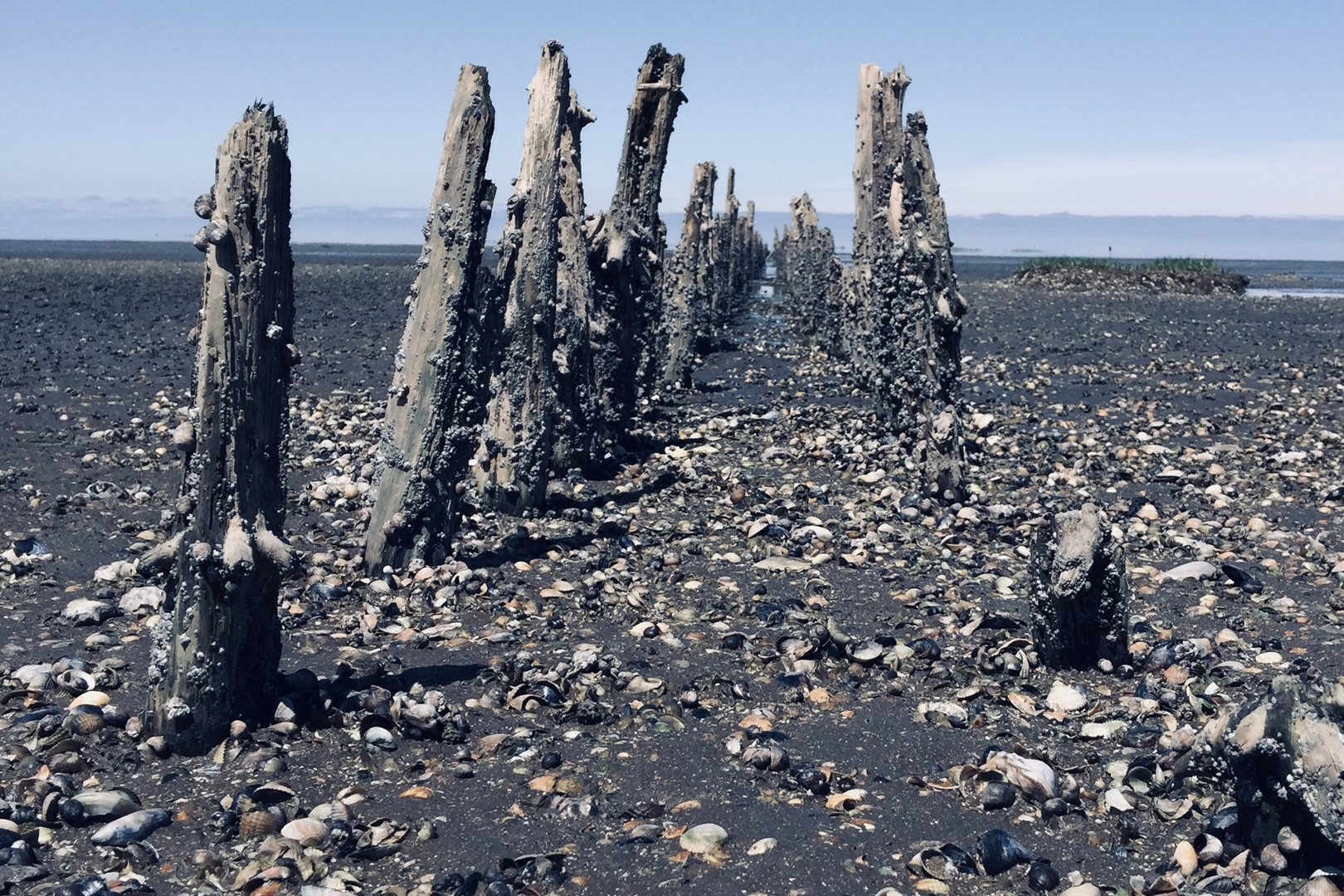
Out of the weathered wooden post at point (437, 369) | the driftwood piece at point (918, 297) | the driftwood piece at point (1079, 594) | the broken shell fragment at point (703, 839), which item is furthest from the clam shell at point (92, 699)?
the driftwood piece at point (918, 297)

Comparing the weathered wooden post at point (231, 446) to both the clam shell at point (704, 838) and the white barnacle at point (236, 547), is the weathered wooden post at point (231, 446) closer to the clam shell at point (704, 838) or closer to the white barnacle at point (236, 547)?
the white barnacle at point (236, 547)

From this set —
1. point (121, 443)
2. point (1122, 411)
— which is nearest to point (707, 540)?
point (121, 443)

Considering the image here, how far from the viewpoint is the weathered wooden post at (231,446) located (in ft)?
15.4

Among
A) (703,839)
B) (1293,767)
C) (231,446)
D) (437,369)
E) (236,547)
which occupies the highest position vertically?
(437,369)

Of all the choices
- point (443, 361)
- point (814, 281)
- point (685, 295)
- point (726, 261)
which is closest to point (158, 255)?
point (726, 261)

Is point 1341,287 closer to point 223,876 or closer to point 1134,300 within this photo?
point 1134,300

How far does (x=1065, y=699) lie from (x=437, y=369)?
4558 millimetres

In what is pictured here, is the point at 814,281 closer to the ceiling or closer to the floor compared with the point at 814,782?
closer to the ceiling

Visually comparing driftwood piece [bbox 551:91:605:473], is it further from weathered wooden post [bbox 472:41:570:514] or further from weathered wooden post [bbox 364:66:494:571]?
weathered wooden post [bbox 364:66:494:571]

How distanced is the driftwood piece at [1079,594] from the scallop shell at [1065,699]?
404 mm

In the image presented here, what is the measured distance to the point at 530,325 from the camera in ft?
30.9

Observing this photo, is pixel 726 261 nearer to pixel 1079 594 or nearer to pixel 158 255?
pixel 1079 594

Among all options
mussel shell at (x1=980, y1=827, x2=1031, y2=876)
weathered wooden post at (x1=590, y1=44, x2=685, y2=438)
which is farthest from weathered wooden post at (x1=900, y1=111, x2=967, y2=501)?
mussel shell at (x1=980, y1=827, x2=1031, y2=876)

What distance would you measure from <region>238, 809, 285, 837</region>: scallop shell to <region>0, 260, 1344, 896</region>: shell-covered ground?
0.01 meters
